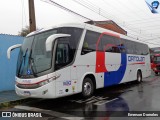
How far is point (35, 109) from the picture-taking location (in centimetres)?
905

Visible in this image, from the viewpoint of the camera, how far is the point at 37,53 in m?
9.31

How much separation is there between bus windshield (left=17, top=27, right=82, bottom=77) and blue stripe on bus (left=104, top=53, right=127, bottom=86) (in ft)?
10.8

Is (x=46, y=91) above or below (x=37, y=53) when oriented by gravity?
below

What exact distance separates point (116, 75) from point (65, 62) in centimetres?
495

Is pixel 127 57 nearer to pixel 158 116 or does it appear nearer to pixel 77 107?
pixel 77 107

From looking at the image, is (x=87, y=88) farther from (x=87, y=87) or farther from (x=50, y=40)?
(x=50, y=40)

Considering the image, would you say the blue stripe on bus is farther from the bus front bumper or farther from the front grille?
the front grille

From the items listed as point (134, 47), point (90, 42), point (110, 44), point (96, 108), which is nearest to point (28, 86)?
point (96, 108)

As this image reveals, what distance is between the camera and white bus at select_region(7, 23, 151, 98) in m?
8.87

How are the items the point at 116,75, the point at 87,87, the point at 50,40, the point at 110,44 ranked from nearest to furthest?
the point at 50,40
the point at 87,87
the point at 110,44
the point at 116,75

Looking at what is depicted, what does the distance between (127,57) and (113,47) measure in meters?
2.19

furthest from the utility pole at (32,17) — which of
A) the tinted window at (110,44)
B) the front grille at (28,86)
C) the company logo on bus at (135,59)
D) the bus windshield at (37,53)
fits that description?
the company logo on bus at (135,59)

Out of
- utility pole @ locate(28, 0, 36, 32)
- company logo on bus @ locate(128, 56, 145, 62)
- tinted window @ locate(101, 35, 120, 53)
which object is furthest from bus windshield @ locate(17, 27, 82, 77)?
company logo on bus @ locate(128, 56, 145, 62)

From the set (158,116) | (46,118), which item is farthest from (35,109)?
(158,116)
